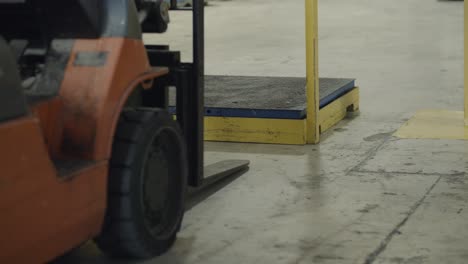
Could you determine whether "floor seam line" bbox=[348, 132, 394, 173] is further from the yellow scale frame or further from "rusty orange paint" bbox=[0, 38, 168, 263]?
"rusty orange paint" bbox=[0, 38, 168, 263]

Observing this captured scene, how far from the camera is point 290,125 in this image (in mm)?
6508

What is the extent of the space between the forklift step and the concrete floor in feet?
0.75

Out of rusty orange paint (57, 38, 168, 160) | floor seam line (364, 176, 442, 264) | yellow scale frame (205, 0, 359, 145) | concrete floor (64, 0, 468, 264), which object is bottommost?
floor seam line (364, 176, 442, 264)

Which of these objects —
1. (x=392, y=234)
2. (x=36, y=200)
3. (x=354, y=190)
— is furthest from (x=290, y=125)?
(x=36, y=200)

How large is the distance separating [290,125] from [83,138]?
3.01m

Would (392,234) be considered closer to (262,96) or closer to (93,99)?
(93,99)

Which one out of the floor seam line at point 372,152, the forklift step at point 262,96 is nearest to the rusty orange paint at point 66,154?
the floor seam line at point 372,152

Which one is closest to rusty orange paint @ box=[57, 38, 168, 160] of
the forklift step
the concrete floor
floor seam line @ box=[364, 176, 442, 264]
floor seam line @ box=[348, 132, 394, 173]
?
the concrete floor

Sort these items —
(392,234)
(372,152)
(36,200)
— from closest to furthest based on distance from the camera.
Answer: (36,200) → (392,234) → (372,152)

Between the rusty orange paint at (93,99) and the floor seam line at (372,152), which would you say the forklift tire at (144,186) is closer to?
the rusty orange paint at (93,99)

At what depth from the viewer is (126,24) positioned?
151 inches

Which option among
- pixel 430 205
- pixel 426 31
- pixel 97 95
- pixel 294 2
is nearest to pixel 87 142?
pixel 97 95

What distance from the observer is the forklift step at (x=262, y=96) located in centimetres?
651

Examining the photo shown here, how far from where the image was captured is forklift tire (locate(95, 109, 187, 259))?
3828 mm
